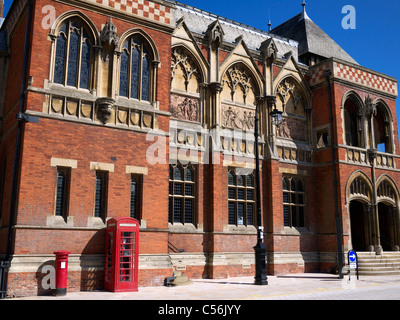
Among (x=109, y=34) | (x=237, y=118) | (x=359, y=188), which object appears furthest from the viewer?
(x=359, y=188)

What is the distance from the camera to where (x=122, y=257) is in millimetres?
14555

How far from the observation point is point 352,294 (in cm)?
1416

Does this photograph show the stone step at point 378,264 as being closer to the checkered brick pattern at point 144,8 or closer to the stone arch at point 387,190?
the stone arch at point 387,190

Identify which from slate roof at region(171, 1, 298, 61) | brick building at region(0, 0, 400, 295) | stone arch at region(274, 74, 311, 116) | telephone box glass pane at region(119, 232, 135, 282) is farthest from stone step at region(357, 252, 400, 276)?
telephone box glass pane at region(119, 232, 135, 282)

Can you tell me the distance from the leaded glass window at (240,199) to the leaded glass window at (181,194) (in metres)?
2.25

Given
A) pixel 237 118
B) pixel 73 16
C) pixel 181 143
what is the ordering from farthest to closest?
pixel 237 118
pixel 181 143
pixel 73 16

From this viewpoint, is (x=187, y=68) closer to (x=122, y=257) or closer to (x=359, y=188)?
(x=122, y=257)

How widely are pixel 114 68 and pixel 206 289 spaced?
9476mm

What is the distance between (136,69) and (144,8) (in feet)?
8.78

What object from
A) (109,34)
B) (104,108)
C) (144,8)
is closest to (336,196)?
(104,108)

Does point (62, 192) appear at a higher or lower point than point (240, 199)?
lower

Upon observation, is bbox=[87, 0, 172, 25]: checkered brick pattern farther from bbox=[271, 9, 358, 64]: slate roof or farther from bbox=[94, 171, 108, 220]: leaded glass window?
bbox=[271, 9, 358, 64]: slate roof

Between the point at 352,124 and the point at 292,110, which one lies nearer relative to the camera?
the point at 292,110
